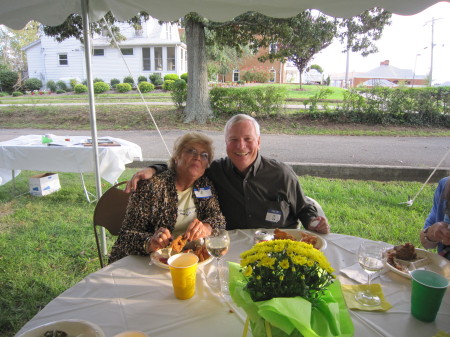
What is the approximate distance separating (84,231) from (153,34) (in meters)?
28.9

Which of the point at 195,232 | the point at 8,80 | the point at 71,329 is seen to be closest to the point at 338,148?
the point at 195,232

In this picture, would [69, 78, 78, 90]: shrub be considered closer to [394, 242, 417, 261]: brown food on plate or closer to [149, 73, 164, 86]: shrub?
[149, 73, 164, 86]: shrub

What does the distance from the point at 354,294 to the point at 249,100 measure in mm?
10829

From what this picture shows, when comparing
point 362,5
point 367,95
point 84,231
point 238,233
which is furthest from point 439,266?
point 367,95

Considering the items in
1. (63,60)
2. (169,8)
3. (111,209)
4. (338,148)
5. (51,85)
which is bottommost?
(338,148)

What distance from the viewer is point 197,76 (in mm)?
11141

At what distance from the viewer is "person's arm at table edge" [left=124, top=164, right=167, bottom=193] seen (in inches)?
81.7

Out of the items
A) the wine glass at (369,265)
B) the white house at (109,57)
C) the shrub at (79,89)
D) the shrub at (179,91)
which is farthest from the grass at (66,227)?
the white house at (109,57)

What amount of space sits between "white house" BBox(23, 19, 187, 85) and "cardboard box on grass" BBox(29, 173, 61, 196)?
2431 centimetres

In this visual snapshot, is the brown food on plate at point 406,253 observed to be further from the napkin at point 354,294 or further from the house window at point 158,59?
the house window at point 158,59

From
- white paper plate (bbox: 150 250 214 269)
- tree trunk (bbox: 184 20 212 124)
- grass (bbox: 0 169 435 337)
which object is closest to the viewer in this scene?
white paper plate (bbox: 150 250 214 269)

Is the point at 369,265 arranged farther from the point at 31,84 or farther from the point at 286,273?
the point at 31,84

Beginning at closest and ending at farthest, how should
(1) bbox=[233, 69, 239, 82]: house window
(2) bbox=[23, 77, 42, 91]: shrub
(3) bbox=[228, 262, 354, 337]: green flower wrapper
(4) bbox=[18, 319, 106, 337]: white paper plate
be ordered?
1. (3) bbox=[228, 262, 354, 337]: green flower wrapper
2. (4) bbox=[18, 319, 106, 337]: white paper plate
3. (2) bbox=[23, 77, 42, 91]: shrub
4. (1) bbox=[233, 69, 239, 82]: house window

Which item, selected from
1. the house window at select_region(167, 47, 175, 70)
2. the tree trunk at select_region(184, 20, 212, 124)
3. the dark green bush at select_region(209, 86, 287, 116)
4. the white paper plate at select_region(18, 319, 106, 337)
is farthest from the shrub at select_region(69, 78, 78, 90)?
the white paper plate at select_region(18, 319, 106, 337)
